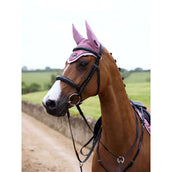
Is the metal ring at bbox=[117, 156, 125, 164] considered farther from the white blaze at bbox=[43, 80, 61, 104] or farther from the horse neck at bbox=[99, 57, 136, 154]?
the white blaze at bbox=[43, 80, 61, 104]

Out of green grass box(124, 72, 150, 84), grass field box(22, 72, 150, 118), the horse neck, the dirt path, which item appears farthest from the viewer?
the dirt path

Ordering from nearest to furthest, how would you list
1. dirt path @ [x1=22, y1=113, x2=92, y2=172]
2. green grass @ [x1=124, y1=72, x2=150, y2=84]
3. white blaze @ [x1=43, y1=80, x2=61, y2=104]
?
white blaze @ [x1=43, y1=80, x2=61, y2=104]
green grass @ [x1=124, y1=72, x2=150, y2=84]
dirt path @ [x1=22, y1=113, x2=92, y2=172]

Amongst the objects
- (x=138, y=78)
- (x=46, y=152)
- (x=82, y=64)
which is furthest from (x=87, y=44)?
(x=46, y=152)

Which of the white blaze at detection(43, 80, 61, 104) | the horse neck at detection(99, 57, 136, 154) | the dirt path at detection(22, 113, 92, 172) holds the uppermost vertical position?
the white blaze at detection(43, 80, 61, 104)

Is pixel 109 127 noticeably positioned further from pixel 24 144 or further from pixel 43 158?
pixel 24 144

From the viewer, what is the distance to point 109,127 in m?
2.30

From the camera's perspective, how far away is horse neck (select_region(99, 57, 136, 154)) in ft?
7.43

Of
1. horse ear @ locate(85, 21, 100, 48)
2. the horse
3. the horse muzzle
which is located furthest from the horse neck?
the horse muzzle

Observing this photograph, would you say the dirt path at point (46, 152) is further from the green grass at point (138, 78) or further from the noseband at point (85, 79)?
the noseband at point (85, 79)

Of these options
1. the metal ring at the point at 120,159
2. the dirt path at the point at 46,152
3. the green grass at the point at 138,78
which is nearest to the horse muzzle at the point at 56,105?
the metal ring at the point at 120,159

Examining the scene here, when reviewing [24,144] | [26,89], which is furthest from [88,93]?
[26,89]

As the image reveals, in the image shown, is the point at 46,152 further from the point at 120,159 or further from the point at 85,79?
the point at 85,79

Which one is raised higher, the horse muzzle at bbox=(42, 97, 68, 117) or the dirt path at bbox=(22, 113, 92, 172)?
the horse muzzle at bbox=(42, 97, 68, 117)
